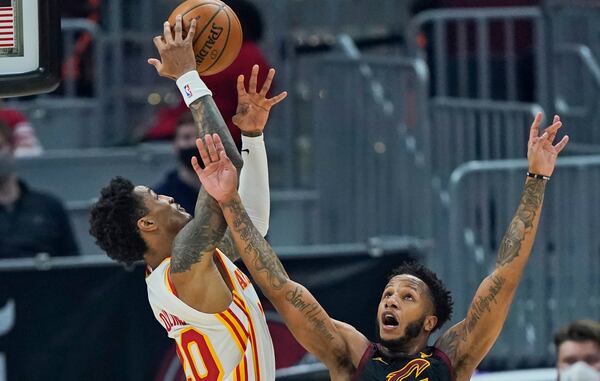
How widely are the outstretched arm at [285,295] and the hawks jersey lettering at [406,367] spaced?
108mm

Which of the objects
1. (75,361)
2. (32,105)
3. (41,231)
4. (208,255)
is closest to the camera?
(208,255)

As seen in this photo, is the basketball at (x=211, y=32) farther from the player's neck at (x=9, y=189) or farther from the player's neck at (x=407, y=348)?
the player's neck at (x=9, y=189)

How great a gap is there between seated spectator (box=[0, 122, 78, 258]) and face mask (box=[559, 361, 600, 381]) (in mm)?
3413

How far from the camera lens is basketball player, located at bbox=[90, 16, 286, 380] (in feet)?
19.0

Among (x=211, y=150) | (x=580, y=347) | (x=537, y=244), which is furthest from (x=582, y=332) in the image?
(x=211, y=150)

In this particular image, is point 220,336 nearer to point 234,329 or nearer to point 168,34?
point 234,329

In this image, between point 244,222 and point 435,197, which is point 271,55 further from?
point 244,222

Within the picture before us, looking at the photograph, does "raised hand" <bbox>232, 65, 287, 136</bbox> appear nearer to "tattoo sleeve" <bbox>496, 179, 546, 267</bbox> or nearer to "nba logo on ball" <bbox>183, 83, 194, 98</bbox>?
"nba logo on ball" <bbox>183, 83, 194, 98</bbox>

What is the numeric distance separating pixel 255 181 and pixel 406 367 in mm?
1125

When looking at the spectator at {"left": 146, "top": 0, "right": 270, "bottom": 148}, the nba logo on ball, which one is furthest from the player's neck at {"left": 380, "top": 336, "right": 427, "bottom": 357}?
the spectator at {"left": 146, "top": 0, "right": 270, "bottom": 148}

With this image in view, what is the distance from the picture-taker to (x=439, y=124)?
10.1m

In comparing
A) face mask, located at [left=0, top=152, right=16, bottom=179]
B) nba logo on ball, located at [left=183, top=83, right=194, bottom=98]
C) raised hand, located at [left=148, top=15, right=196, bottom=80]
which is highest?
raised hand, located at [left=148, top=15, right=196, bottom=80]

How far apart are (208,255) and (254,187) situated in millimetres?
776

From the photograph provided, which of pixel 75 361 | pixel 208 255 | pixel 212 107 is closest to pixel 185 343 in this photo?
pixel 208 255
